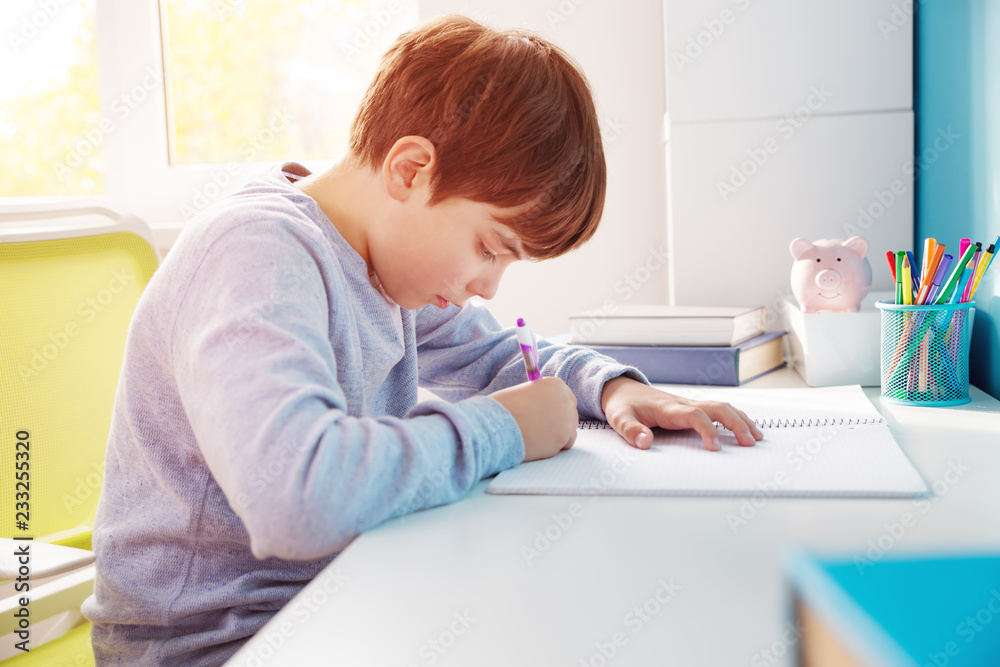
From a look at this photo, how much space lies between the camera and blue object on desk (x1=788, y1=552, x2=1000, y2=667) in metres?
0.38

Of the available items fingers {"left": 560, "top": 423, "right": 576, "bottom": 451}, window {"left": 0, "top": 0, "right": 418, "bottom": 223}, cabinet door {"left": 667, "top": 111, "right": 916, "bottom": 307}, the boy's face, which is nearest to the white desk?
fingers {"left": 560, "top": 423, "right": 576, "bottom": 451}

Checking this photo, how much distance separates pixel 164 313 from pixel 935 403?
2.48ft

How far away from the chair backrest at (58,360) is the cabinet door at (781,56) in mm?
866

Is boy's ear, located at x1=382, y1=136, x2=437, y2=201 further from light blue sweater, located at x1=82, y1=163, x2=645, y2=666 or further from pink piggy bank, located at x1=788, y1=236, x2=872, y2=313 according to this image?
pink piggy bank, located at x1=788, y1=236, x2=872, y2=313

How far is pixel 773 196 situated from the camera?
1.24 metres

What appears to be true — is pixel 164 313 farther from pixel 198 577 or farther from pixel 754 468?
pixel 754 468

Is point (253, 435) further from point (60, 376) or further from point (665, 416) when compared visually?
point (60, 376)

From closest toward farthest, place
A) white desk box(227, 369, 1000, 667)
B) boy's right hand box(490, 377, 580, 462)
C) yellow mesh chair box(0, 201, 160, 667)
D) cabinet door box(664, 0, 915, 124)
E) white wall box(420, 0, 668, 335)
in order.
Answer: white desk box(227, 369, 1000, 667) → boy's right hand box(490, 377, 580, 462) → yellow mesh chair box(0, 201, 160, 667) → cabinet door box(664, 0, 915, 124) → white wall box(420, 0, 668, 335)

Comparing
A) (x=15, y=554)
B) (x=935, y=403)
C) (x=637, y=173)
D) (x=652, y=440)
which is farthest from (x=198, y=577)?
(x=637, y=173)

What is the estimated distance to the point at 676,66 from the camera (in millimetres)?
1251

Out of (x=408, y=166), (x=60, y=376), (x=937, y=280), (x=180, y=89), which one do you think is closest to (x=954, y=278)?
(x=937, y=280)

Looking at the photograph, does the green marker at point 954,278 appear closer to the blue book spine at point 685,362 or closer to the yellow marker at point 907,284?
the yellow marker at point 907,284

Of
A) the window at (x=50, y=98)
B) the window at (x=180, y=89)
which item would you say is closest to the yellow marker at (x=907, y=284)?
the window at (x=180, y=89)

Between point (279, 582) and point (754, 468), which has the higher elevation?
point (754, 468)
